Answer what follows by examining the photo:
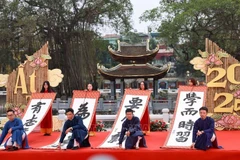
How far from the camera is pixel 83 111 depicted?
635 centimetres

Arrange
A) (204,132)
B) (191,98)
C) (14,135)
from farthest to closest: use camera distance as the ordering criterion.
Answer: (191,98) < (14,135) < (204,132)

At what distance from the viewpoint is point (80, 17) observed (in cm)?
1822

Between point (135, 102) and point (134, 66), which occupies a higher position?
point (134, 66)

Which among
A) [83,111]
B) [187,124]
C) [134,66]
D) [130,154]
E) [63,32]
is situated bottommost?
[130,154]

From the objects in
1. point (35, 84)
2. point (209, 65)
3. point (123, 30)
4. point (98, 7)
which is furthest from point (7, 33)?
point (209, 65)

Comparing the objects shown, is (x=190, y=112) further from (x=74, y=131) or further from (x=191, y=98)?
(x=74, y=131)

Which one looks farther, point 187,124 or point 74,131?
point 187,124

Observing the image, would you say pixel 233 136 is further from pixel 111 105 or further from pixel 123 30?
pixel 123 30

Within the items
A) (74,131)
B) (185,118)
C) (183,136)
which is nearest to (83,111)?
(74,131)

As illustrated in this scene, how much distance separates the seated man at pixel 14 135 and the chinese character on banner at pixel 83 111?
1.17 metres

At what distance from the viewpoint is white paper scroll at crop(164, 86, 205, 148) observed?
5263mm

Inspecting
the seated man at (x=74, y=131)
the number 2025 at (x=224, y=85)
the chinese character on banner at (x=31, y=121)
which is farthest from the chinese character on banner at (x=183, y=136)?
the chinese character on banner at (x=31, y=121)

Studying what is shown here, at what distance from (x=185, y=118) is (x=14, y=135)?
247 centimetres

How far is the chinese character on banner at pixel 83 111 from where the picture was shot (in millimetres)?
6301
